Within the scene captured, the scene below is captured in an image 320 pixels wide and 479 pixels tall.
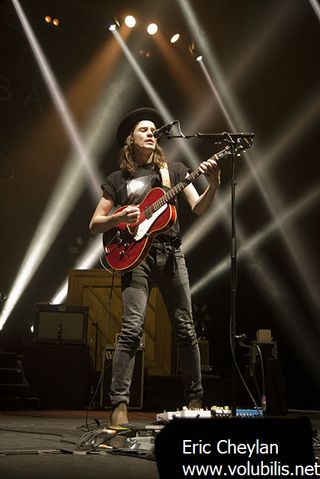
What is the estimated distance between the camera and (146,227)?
3379 millimetres

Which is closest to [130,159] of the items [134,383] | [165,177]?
[165,177]

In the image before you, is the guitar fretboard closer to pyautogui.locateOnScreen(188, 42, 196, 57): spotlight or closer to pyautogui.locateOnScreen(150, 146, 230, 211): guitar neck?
pyautogui.locateOnScreen(150, 146, 230, 211): guitar neck

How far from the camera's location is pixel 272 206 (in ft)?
27.1

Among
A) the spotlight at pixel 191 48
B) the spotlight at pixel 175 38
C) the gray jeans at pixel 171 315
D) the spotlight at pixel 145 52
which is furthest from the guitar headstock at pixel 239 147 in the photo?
Result: the spotlight at pixel 145 52

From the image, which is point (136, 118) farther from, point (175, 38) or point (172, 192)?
point (175, 38)

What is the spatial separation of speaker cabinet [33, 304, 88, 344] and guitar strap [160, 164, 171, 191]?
3779mm

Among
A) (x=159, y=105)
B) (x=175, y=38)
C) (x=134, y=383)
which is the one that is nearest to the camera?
(x=134, y=383)

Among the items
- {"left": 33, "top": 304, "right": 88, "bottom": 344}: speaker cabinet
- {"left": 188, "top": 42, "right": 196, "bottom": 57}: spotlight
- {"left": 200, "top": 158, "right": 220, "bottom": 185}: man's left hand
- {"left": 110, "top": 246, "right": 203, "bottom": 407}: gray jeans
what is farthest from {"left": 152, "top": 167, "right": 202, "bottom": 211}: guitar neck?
{"left": 188, "top": 42, "right": 196, "bottom": 57}: spotlight

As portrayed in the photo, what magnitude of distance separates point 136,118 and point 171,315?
4.38 feet

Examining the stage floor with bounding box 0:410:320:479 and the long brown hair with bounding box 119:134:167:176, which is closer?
the stage floor with bounding box 0:410:320:479

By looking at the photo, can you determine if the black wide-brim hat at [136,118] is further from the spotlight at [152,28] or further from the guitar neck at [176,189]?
the spotlight at [152,28]

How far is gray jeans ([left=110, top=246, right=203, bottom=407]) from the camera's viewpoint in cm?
327

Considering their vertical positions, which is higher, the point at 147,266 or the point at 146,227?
the point at 146,227

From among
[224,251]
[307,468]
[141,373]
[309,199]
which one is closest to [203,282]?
[224,251]
